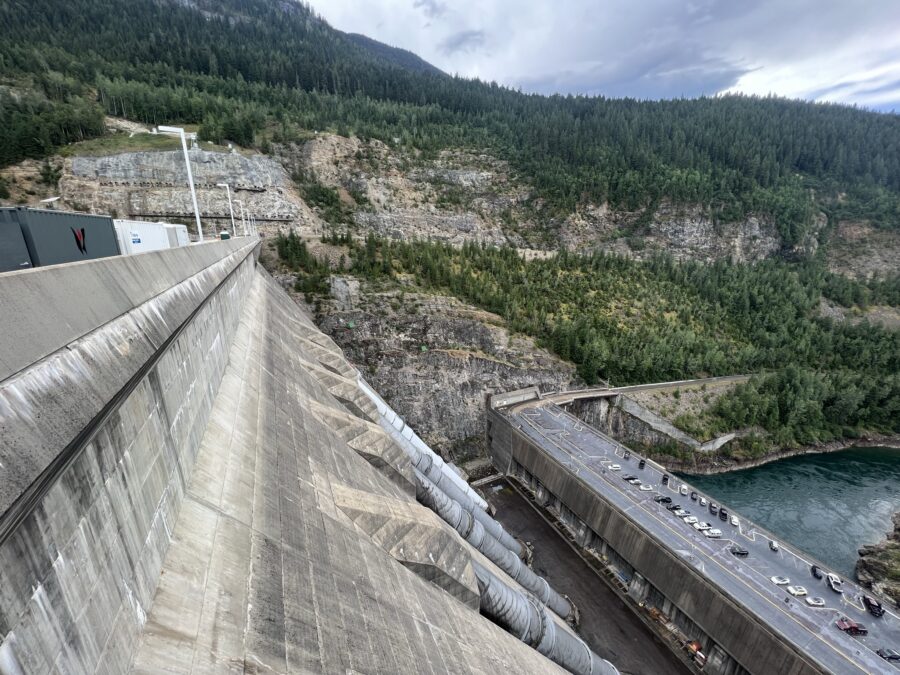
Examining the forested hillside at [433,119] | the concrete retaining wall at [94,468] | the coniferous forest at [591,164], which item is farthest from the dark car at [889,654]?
the forested hillside at [433,119]

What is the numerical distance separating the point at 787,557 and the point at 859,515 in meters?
21.3

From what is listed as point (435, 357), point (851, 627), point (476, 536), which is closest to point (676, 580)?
point (851, 627)

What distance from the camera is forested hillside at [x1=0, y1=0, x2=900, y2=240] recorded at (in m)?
71.2

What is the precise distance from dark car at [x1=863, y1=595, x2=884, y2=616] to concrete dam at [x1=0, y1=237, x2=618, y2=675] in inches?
743

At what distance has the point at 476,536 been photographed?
1984 cm

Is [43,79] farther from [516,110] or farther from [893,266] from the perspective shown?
[893,266]

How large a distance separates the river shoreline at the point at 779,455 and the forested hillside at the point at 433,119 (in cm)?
5764

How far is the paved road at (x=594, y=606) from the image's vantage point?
21562mm

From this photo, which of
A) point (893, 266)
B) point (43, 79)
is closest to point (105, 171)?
point (43, 79)

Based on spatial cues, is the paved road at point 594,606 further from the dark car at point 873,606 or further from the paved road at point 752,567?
the dark car at point 873,606

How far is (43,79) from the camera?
66.5 metres

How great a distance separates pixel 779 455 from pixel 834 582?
28.1 m

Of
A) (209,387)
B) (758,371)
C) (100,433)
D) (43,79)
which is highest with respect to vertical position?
(43,79)

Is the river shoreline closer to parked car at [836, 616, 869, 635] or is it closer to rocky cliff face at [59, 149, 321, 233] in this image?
parked car at [836, 616, 869, 635]
